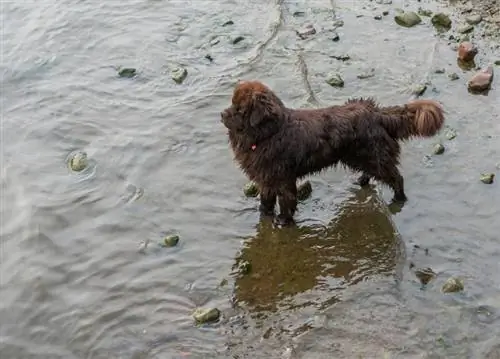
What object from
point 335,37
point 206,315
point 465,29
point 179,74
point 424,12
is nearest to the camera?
point 206,315

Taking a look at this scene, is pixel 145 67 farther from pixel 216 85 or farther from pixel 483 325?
pixel 483 325

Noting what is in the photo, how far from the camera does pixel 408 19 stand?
1163cm

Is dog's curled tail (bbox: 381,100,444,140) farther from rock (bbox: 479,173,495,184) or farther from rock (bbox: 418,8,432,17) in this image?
rock (bbox: 418,8,432,17)

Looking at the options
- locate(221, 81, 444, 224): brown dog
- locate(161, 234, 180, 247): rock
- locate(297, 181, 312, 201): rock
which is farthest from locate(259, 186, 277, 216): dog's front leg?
locate(161, 234, 180, 247): rock

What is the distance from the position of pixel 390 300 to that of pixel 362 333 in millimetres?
557

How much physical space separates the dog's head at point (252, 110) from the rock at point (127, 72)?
419 cm

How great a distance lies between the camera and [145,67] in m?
11.3

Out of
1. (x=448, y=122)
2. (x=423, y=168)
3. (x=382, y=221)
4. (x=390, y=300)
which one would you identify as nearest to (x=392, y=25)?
(x=448, y=122)

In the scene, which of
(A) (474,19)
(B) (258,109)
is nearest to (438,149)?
(B) (258,109)

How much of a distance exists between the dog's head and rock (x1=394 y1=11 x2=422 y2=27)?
512 centimetres

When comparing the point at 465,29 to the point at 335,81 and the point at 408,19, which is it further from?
the point at 335,81

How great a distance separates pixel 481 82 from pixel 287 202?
3.85 meters

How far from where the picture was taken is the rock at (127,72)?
11117mm

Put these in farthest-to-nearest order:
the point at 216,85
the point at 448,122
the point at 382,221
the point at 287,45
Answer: the point at 287,45 → the point at 216,85 → the point at 448,122 → the point at 382,221
